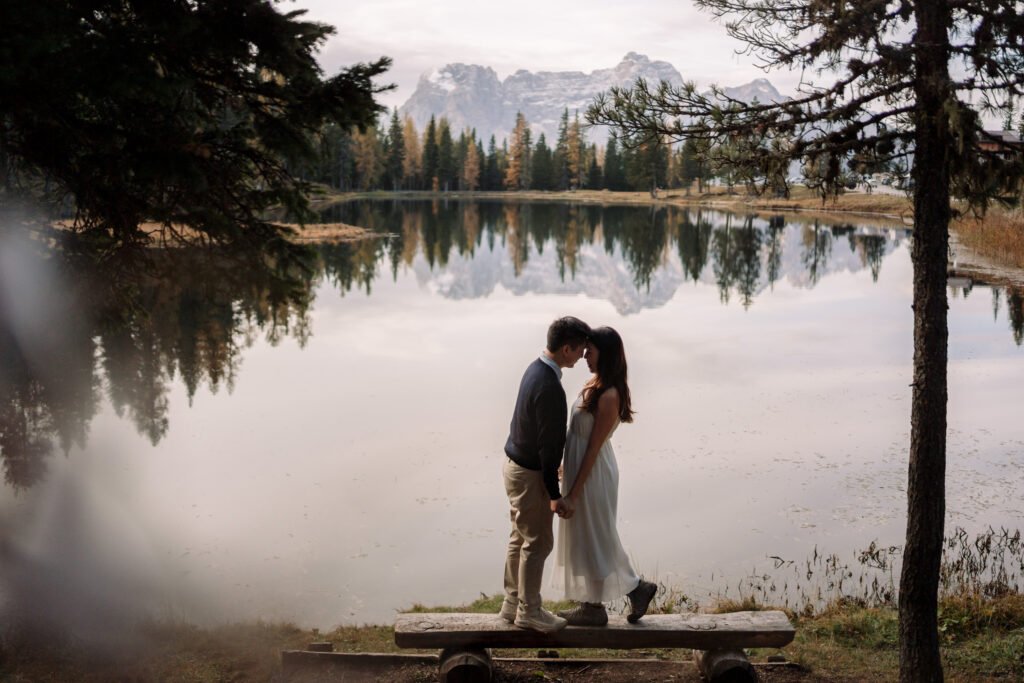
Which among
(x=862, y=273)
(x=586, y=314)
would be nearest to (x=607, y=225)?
(x=862, y=273)

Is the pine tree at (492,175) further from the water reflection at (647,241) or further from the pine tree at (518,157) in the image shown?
the water reflection at (647,241)

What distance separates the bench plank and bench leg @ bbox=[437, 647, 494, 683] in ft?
0.25

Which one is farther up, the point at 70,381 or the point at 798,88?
the point at 798,88

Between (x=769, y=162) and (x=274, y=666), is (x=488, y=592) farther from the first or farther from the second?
(x=769, y=162)

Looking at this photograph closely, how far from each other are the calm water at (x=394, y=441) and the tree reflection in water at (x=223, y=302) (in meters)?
0.09

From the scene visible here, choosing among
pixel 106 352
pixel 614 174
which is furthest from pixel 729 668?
pixel 614 174

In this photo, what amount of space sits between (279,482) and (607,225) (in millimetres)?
52229

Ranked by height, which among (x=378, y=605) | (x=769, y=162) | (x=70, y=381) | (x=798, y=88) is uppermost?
(x=798, y=88)

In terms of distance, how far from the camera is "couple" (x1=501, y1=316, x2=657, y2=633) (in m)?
5.04

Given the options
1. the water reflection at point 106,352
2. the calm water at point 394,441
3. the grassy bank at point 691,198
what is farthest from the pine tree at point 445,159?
the water reflection at point 106,352

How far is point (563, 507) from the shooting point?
5191 mm

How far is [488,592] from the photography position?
27.1ft

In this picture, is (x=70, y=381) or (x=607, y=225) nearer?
(x=70, y=381)

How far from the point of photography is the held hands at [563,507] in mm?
5164
